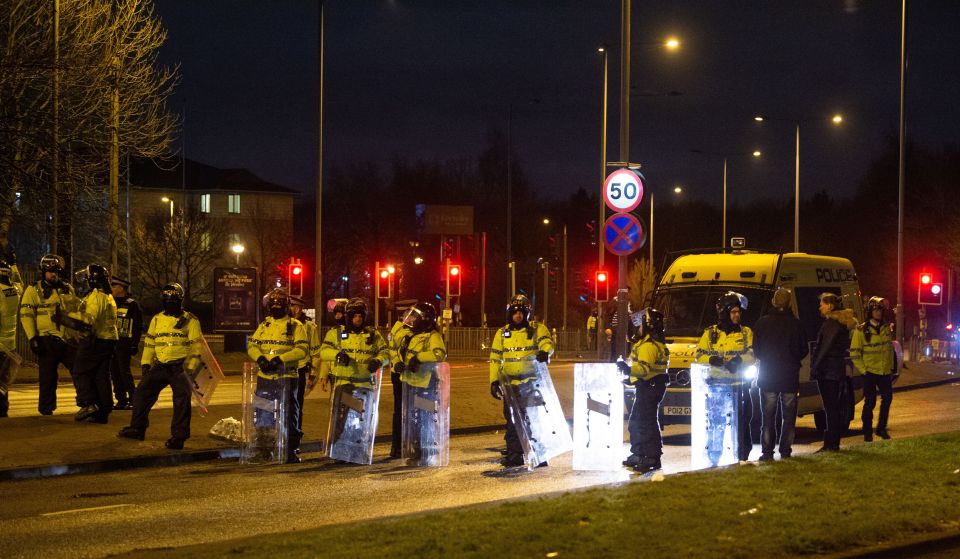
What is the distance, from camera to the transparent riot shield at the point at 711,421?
13266mm

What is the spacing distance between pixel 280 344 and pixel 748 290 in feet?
23.4

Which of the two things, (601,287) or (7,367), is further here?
(601,287)

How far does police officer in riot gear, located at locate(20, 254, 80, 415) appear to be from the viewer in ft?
52.3

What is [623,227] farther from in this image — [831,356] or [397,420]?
[397,420]

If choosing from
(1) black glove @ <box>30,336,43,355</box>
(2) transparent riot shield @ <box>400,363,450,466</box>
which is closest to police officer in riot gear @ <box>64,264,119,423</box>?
(1) black glove @ <box>30,336,43,355</box>

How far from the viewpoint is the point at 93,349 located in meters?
15.8

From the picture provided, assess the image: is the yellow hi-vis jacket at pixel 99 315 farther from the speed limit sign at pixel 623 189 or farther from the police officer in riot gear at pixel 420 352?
the speed limit sign at pixel 623 189

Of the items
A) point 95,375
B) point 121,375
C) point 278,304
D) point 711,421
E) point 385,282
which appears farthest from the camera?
point 385,282

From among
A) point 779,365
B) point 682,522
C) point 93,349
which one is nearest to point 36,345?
point 93,349

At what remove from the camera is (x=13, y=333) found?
1588 centimetres

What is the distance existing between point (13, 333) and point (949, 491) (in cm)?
1160

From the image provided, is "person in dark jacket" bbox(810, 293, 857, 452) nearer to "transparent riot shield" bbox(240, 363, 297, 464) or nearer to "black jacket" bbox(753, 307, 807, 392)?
"black jacket" bbox(753, 307, 807, 392)

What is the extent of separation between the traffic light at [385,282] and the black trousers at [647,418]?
26.2 metres

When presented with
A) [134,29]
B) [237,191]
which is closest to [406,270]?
[237,191]
